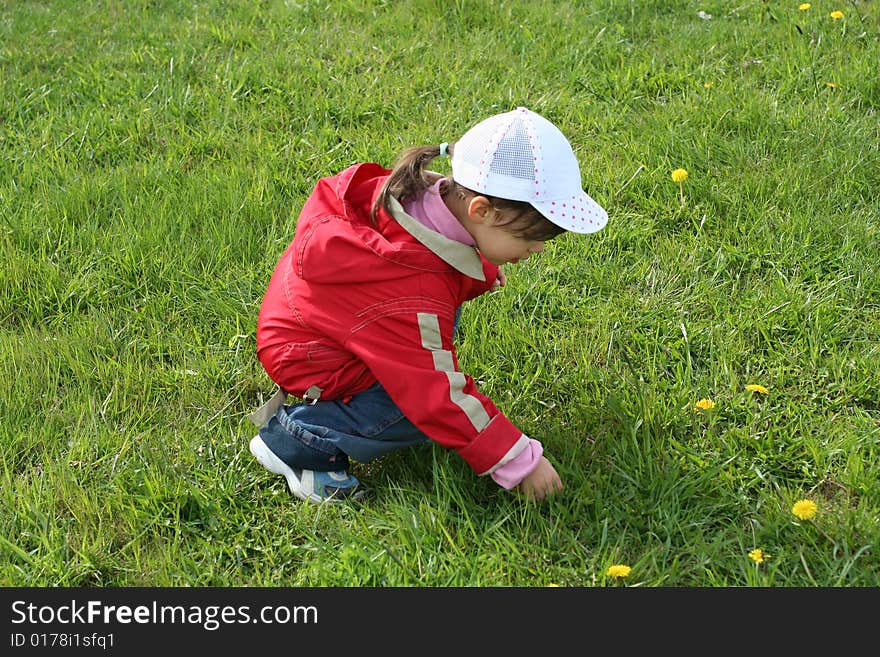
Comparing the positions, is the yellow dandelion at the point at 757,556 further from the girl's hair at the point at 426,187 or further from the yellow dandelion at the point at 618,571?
the girl's hair at the point at 426,187

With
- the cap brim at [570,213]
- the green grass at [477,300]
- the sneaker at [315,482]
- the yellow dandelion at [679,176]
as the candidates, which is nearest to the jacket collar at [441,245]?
the cap brim at [570,213]

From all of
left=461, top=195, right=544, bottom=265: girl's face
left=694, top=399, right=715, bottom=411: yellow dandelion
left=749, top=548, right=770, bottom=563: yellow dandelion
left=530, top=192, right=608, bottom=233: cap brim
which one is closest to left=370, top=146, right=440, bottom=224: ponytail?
left=461, top=195, right=544, bottom=265: girl's face

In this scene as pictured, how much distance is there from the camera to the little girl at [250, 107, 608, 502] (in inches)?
89.0

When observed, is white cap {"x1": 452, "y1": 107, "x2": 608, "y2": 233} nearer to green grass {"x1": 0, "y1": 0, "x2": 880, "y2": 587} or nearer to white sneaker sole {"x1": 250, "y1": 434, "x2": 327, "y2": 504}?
green grass {"x1": 0, "y1": 0, "x2": 880, "y2": 587}

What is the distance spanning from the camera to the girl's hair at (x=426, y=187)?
2.28m

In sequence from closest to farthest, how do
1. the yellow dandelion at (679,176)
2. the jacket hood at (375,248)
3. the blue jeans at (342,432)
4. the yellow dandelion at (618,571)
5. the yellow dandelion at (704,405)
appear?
the yellow dandelion at (618,571) → the jacket hood at (375,248) → the blue jeans at (342,432) → the yellow dandelion at (704,405) → the yellow dandelion at (679,176)

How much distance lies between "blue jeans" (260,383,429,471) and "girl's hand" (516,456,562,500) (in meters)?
0.31

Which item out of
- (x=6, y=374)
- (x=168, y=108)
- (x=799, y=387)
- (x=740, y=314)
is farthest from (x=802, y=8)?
(x=6, y=374)

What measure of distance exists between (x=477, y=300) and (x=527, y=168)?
954 mm

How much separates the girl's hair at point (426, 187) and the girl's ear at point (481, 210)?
1 centimetres

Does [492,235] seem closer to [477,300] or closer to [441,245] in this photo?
[441,245]

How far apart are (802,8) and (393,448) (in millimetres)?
3161

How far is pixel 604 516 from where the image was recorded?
2439mm

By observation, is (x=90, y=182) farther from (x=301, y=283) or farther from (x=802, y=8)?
(x=802, y=8)
